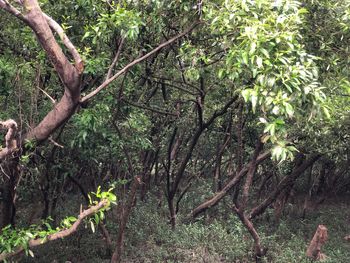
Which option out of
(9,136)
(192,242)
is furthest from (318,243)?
(9,136)

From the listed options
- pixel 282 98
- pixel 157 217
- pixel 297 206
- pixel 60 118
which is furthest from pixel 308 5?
pixel 297 206

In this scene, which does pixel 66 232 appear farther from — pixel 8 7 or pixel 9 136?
pixel 8 7

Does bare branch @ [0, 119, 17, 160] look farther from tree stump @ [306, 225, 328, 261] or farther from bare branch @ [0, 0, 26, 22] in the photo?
tree stump @ [306, 225, 328, 261]

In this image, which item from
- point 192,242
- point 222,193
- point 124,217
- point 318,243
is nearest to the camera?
point 124,217

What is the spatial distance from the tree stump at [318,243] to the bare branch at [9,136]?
6270mm

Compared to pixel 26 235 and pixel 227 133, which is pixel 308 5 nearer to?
pixel 26 235

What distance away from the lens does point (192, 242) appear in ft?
27.1

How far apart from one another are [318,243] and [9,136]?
6.47m

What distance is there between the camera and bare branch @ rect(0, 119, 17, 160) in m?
3.81

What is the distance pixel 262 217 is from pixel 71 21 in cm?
787

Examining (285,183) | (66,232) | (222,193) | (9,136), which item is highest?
(9,136)

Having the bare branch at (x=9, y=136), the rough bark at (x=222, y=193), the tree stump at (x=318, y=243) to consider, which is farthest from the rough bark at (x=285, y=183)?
A: the bare branch at (x=9, y=136)

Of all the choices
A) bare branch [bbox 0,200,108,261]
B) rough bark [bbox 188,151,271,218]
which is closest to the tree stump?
rough bark [bbox 188,151,271,218]

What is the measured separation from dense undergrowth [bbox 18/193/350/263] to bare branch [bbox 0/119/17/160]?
3.51 metres
